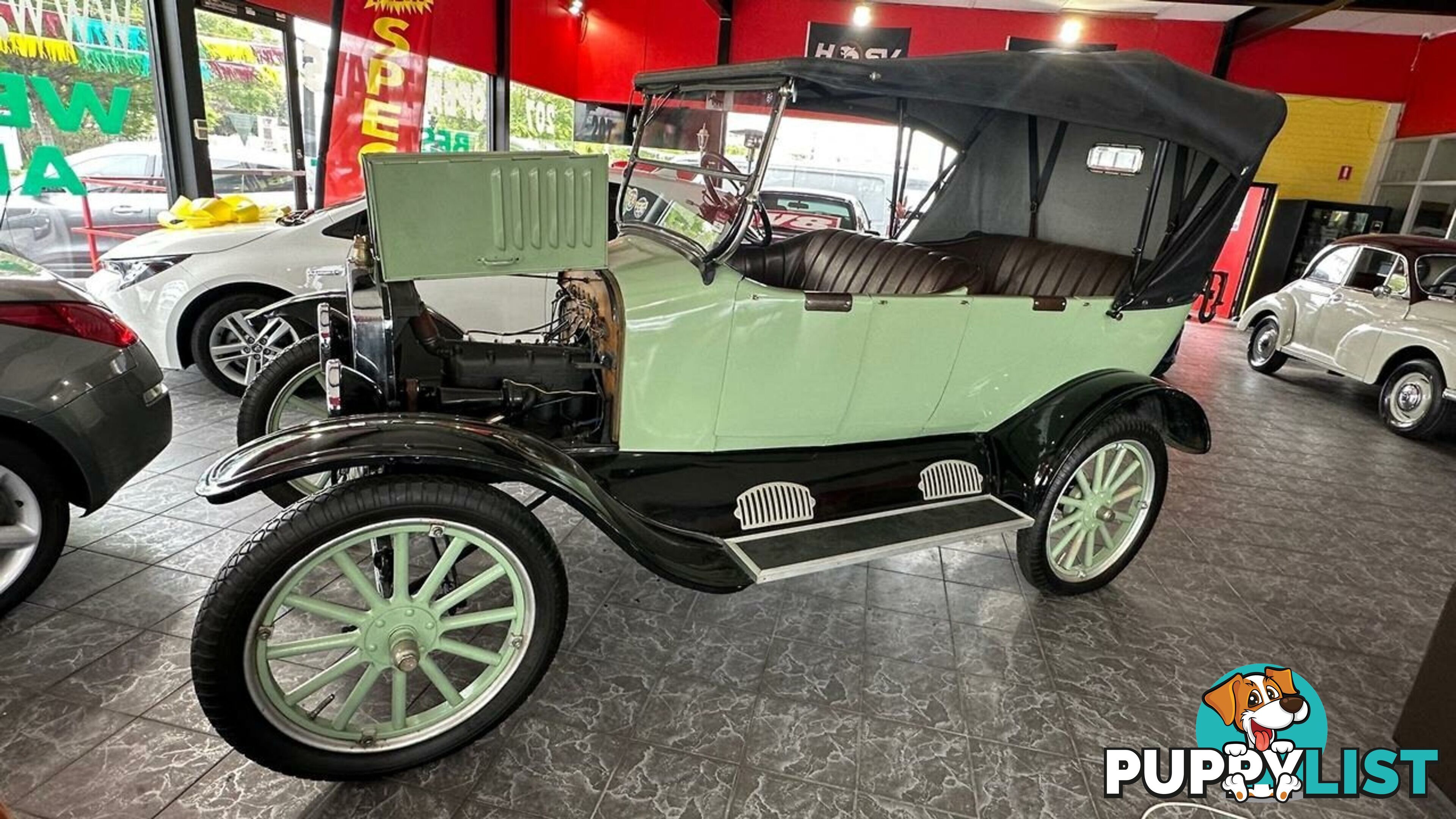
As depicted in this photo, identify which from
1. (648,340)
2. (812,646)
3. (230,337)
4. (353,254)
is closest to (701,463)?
(648,340)

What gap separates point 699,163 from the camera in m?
2.92

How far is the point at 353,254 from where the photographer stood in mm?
2561

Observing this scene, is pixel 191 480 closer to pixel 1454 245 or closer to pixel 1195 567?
pixel 1195 567

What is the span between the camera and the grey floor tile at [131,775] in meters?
1.79

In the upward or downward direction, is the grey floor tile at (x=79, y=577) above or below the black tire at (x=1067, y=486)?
below

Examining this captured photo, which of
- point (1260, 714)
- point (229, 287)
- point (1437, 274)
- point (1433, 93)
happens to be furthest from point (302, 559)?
point (1433, 93)

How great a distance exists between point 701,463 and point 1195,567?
2537 millimetres

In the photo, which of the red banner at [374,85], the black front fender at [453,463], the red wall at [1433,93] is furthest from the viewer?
the red wall at [1433,93]

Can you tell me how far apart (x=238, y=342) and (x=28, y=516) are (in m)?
2.45

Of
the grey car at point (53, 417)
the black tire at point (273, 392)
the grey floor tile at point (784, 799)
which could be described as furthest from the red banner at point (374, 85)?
the grey floor tile at point (784, 799)

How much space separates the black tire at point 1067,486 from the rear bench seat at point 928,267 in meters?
0.57

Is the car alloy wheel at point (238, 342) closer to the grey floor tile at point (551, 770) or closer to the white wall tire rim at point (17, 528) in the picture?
the white wall tire rim at point (17, 528)

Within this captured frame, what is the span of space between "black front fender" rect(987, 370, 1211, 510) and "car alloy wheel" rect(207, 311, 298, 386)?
3964mm

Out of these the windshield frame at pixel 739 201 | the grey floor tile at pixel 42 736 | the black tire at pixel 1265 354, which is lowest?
the grey floor tile at pixel 42 736
